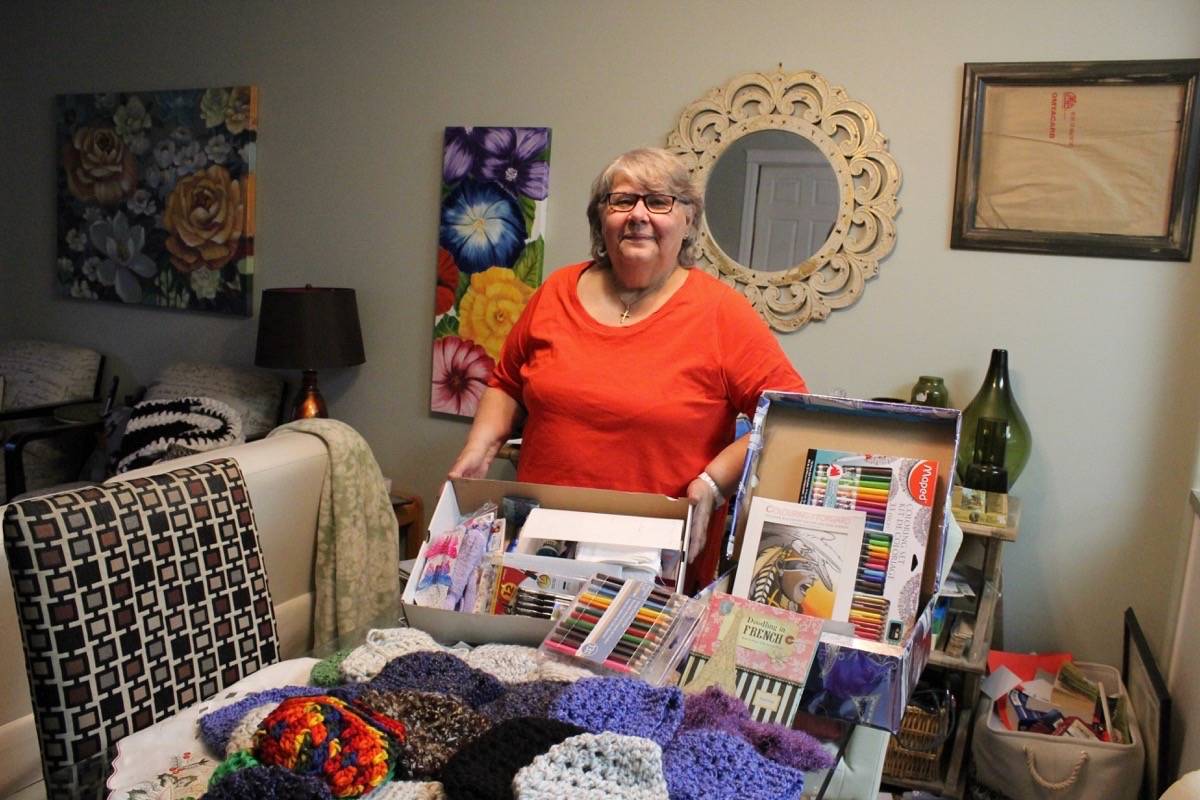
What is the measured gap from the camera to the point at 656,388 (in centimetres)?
157

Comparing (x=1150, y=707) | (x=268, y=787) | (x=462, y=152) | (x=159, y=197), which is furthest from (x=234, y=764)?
(x=159, y=197)

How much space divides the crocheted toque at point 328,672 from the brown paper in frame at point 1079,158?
206 centimetres

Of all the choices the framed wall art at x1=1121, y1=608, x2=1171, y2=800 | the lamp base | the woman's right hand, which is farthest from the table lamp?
the framed wall art at x1=1121, y1=608, x2=1171, y2=800

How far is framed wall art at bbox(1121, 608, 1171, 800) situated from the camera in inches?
79.3

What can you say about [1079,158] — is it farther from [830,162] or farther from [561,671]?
[561,671]

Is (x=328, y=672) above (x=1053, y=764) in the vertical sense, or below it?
above

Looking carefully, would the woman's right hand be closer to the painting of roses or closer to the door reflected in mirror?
the door reflected in mirror

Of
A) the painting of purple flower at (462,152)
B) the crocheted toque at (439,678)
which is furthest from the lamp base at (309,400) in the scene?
the crocheted toque at (439,678)

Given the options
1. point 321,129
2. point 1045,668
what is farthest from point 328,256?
point 1045,668

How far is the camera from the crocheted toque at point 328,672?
1.04m

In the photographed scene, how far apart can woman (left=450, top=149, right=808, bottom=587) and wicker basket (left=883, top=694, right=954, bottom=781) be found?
1.06 meters

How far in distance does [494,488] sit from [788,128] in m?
1.74

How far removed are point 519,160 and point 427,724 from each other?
7.91 feet

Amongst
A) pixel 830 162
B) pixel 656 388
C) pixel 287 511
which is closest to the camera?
pixel 656 388
